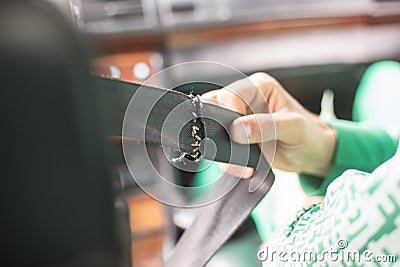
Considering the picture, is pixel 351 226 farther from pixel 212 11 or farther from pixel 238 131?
pixel 212 11

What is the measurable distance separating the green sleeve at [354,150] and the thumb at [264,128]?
51 millimetres

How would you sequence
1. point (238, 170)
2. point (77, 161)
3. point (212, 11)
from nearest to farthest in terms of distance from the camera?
point (77, 161), point (238, 170), point (212, 11)

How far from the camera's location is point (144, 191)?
56cm

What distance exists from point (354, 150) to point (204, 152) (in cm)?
17

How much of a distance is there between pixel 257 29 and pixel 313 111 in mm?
723

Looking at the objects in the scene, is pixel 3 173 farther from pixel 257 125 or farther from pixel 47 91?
pixel 257 125

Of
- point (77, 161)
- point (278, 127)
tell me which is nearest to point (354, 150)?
point (278, 127)

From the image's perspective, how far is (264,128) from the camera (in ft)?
1.73

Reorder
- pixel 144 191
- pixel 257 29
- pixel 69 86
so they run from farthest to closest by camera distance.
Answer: pixel 257 29
pixel 144 191
pixel 69 86

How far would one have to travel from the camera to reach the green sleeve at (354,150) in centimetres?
54

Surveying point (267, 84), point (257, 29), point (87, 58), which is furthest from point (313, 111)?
point (257, 29)

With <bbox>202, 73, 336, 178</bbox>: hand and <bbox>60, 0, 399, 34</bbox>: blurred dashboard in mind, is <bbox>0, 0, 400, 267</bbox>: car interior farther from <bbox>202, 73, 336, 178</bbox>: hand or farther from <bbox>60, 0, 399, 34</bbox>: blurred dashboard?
<bbox>60, 0, 399, 34</bbox>: blurred dashboard

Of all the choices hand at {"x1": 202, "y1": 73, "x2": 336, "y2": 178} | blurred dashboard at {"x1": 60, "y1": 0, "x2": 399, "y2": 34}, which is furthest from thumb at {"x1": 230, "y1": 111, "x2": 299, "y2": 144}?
blurred dashboard at {"x1": 60, "y1": 0, "x2": 399, "y2": 34}

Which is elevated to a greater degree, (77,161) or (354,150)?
(77,161)
